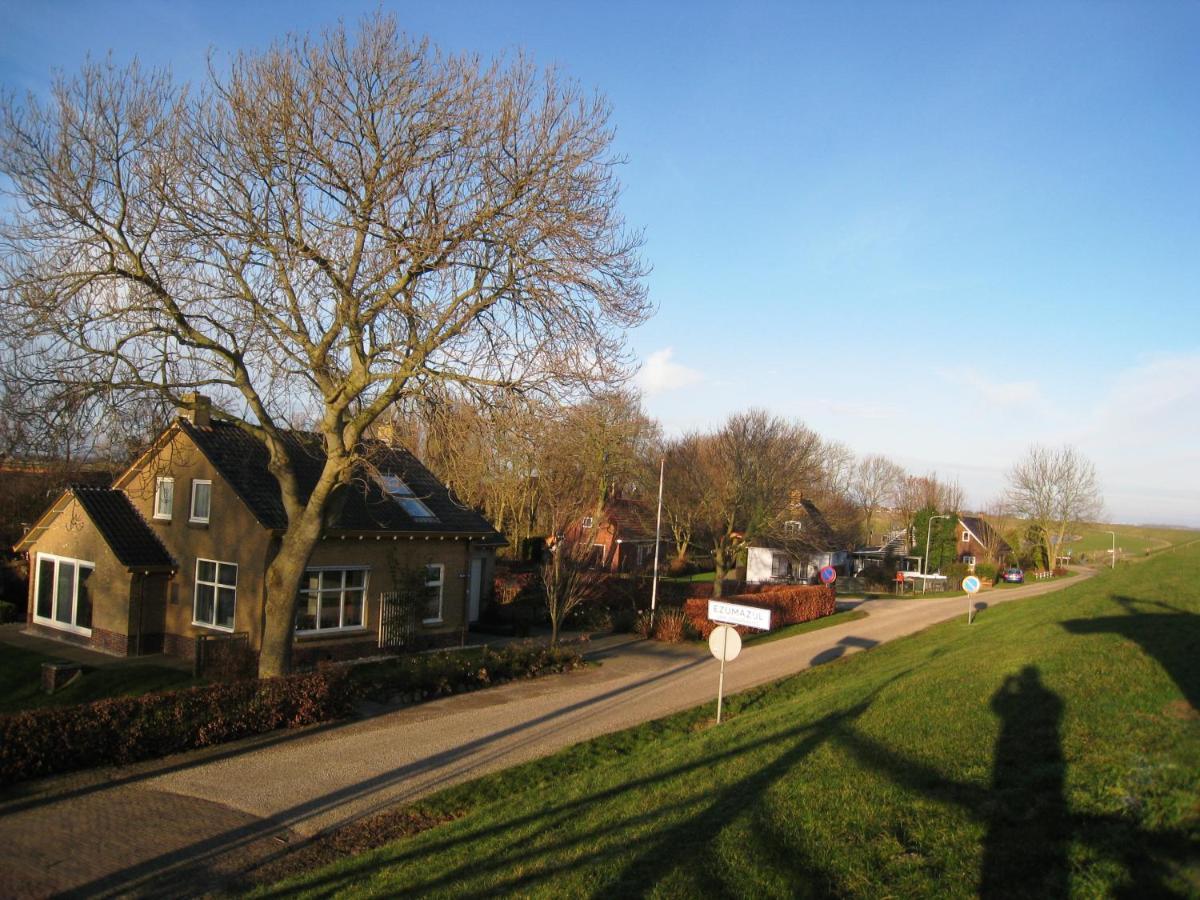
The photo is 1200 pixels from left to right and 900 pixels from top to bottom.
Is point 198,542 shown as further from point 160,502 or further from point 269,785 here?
point 269,785

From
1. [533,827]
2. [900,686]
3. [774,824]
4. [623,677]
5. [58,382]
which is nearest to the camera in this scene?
[774,824]

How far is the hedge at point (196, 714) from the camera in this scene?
37.2ft

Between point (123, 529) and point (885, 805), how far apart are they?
21.6 metres

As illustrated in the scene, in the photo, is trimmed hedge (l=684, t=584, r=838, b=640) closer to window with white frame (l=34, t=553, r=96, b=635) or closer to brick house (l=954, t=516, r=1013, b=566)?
Answer: window with white frame (l=34, t=553, r=96, b=635)

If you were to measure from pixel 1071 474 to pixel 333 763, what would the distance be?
70.6m

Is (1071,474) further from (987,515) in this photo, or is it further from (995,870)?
(995,870)

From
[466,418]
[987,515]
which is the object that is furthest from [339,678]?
[987,515]

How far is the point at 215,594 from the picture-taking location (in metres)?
21.1

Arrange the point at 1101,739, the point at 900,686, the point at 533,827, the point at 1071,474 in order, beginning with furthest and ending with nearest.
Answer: the point at 1071,474 → the point at 900,686 → the point at 533,827 → the point at 1101,739

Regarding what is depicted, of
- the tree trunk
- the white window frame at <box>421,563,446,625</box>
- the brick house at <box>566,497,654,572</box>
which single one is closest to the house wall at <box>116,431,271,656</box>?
the tree trunk

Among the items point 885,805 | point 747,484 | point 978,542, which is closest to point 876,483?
point 978,542

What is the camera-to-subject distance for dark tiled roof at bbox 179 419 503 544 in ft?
67.6

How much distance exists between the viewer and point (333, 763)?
1269 centimetres

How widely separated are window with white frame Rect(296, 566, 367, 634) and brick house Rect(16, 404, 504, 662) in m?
0.03
